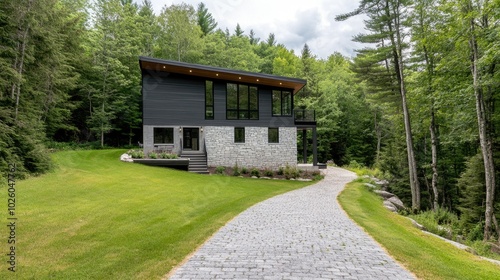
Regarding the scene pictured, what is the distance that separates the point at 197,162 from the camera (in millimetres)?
16938

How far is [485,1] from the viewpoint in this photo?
969 centimetres

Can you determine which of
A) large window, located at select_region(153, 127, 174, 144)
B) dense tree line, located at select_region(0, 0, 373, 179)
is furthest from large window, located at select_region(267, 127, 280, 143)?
dense tree line, located at select_region(0, 0, 373, 179)

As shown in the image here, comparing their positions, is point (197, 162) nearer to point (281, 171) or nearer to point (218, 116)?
point (218, 116)

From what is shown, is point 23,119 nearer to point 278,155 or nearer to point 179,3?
point 278,155

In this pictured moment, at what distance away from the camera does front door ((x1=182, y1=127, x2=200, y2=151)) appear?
1891cm

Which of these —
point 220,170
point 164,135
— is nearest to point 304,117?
point 220,170

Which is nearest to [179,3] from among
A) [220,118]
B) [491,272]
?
[220,118]

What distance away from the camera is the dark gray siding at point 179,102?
17250mm

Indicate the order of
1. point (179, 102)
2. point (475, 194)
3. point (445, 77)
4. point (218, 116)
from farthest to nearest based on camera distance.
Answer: point (218, 116) → point (179, 102) → point (475, 194) → point (445, 77)

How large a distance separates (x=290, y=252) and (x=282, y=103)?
50.5 ft

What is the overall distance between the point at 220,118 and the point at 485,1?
13.8 m

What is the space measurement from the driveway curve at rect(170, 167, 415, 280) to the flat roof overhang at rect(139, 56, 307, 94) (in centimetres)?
1149

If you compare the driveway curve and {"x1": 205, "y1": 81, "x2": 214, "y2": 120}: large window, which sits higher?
{"x1": 205, "y1": 81, "x2": 214, "y2": 120}: large window

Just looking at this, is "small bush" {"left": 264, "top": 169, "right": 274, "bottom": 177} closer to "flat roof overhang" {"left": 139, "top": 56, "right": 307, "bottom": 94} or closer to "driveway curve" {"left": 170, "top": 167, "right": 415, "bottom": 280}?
"flat roof overhang" {"left": 139, "top": 56, "right": 307, "bottom": 94}
